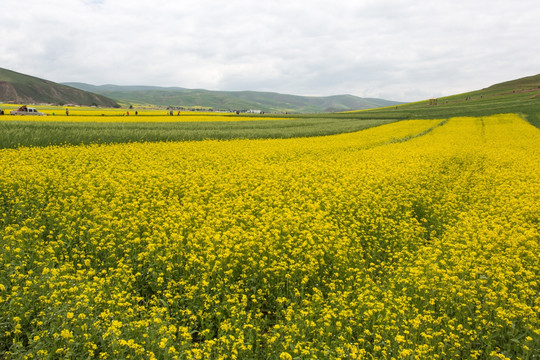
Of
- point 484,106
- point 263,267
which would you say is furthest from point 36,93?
point 263,267

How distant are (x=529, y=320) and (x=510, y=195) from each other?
7859mm

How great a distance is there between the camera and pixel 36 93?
16638cm

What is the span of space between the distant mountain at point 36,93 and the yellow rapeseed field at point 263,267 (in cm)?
18130

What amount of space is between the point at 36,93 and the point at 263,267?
203942 millimetres

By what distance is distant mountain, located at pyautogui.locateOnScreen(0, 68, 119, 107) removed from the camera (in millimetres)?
153625

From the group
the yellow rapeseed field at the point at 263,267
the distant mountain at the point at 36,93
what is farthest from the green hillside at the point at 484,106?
the distant mountain at the point at 36,93

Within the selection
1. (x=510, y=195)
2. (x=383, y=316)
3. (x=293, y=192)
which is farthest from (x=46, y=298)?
(x=510, y=195)

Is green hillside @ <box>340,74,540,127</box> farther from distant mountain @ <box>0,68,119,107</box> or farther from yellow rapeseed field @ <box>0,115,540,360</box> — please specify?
distant mountain @ <box>0,68,119,107</box>

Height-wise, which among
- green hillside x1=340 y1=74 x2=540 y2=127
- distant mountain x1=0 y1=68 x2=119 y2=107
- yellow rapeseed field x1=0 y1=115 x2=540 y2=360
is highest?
distant mountain x1=0 y1=68 x2=119 y2=107

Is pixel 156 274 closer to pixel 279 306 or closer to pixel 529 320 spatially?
pixel 279 306

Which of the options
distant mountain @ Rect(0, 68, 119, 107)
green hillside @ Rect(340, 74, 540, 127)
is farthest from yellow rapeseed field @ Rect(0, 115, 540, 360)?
distant mountain @ Rect(0, 68, 119, 107)

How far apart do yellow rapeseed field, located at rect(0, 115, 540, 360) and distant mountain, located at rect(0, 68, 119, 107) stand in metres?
181

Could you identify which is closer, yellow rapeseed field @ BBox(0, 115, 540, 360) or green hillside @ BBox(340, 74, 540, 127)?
yellow rapeseed field @ BBox(0, 115, 540, 360)

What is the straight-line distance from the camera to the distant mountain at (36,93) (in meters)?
154
